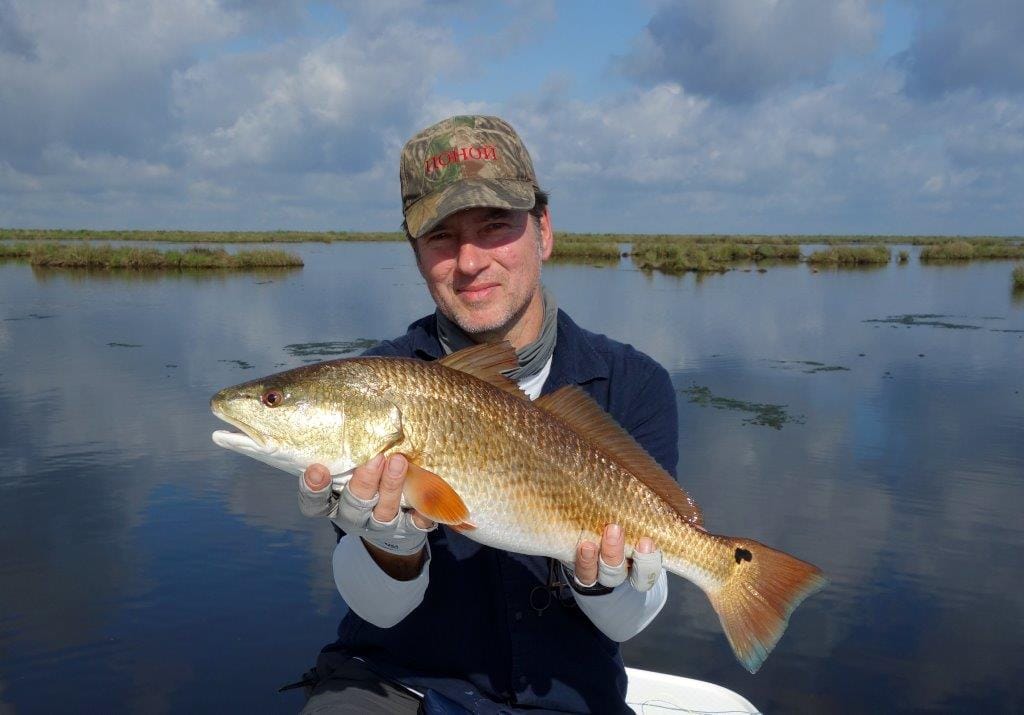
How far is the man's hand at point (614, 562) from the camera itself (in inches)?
101

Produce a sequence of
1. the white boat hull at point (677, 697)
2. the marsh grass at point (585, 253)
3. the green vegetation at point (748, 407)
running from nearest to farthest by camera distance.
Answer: the white boat hull at point (677, 697) < the green vegetation at point (748, 407) < the marsh grass at point (585, 253)

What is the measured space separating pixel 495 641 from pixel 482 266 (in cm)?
150

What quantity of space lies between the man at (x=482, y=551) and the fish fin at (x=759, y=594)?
0.93ft

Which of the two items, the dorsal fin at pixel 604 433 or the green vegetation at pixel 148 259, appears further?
the green vegetation at pixel 148 259

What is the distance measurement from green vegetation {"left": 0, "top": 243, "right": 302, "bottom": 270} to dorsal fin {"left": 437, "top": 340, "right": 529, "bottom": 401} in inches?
1664

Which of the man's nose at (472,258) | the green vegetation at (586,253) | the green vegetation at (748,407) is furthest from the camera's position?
the green vegetation at (586,253)

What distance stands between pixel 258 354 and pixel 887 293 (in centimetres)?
2667

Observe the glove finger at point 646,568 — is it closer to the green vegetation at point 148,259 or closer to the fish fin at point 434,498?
the fish fin at point 434,498

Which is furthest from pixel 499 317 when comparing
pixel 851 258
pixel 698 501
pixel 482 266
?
pixel 851 258

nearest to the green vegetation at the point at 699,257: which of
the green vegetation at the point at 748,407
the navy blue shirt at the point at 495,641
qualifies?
the green vegetation at the point at 748,407

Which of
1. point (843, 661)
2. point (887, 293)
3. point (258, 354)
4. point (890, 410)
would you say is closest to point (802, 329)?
point (890, 410)

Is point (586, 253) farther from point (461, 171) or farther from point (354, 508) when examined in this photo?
point (354, 508)

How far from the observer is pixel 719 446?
10438 mm

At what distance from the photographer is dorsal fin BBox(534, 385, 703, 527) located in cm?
274
